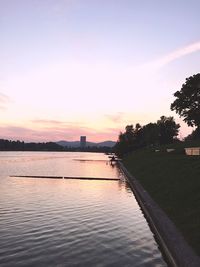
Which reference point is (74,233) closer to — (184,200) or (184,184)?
(184,200)

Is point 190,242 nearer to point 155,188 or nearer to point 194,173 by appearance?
point 194,173

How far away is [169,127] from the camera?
176m

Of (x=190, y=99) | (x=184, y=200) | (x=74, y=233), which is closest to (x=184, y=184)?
(x=184, y=200)

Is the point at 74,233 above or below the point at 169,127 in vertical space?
below

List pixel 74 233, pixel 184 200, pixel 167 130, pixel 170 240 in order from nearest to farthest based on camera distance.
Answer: pixel 170 240
pixel 74 233
pixel 184 200
pixel 167 130

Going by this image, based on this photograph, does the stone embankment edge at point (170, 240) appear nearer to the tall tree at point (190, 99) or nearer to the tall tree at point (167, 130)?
the tall tree at point (190, 99)

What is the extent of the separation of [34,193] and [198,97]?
44.7 metres

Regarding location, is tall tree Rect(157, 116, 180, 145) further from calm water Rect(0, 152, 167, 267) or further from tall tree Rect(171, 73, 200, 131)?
calm water Rect(0, 152, 167, 267)

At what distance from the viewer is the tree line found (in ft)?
238

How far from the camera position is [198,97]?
72.5 meters

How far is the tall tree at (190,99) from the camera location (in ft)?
237

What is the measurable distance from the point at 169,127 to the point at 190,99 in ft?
343

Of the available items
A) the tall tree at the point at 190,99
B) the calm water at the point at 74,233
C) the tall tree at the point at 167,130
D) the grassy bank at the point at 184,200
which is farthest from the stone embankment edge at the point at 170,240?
the tall tree at the point at 167,130

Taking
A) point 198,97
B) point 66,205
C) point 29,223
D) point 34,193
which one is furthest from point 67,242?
point 198,97
